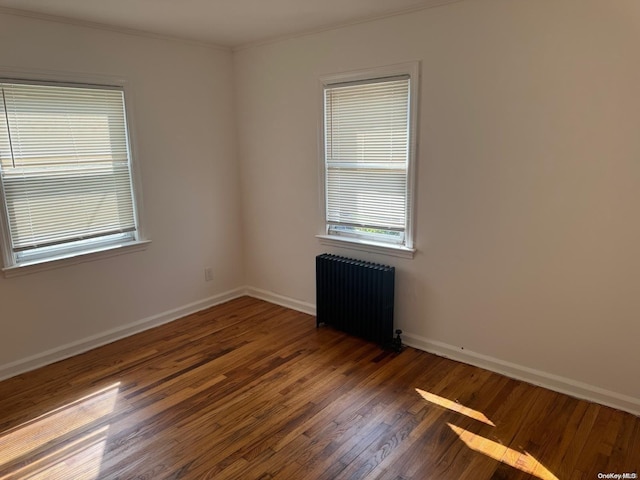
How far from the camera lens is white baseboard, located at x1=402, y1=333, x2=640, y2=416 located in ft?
8.57

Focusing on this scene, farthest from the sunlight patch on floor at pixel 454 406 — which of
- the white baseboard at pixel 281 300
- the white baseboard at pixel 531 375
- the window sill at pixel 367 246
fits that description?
the white baseboard at pixel 281 300

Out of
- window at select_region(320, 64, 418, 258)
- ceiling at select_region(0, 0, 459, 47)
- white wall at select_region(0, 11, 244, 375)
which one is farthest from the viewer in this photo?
window at select_region(320, 64, 418, 258)

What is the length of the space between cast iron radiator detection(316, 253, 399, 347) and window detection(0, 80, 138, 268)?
5.54ft

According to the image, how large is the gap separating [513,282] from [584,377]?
69 centimetres

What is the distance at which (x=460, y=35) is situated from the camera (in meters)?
2.84

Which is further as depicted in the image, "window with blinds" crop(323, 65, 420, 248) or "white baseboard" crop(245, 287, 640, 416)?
"window with blinds" crop(323, 65, 420, 248)

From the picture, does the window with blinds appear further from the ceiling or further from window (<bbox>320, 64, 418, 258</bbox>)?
the ceiling

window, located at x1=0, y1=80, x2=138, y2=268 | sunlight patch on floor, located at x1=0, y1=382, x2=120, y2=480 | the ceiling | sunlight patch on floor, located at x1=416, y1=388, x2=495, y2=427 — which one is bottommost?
sunlight patch on floor, located at x1=0, y1=382, x2=120, y2=480

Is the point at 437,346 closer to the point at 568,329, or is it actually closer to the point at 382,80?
the point at 568,329

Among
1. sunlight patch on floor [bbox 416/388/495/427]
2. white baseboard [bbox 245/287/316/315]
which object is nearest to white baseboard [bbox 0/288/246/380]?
white baseboard [bbox 245/287/316/315]

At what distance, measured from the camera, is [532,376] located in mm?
2898

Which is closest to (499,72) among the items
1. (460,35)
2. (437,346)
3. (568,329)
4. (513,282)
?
(460,35)

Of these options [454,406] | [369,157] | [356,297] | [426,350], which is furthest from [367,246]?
[454,406]

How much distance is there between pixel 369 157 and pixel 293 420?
197 centimetres
